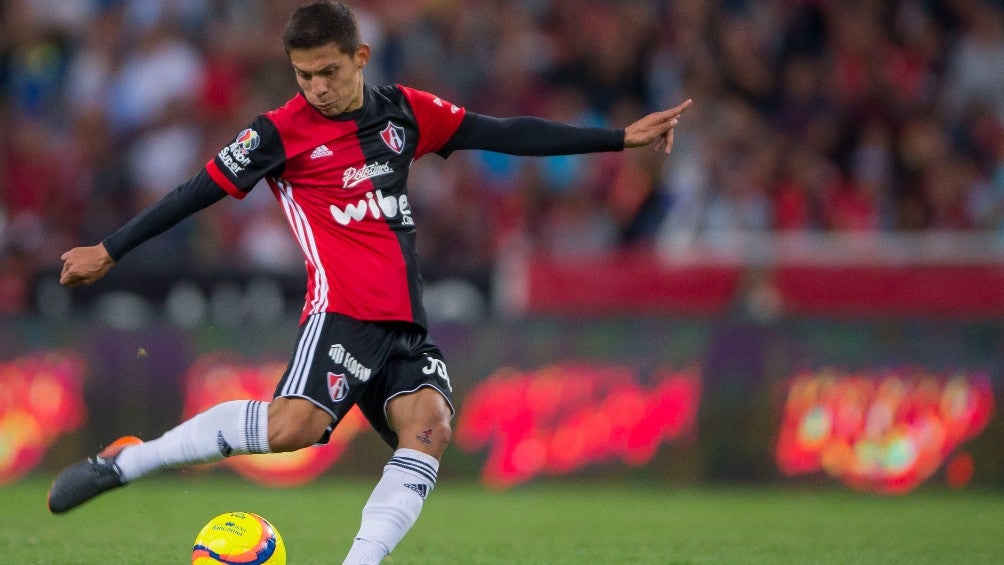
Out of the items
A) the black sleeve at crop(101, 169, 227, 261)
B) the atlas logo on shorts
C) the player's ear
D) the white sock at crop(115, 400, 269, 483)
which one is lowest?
the white sock at crop(115, 400, 269, 483)

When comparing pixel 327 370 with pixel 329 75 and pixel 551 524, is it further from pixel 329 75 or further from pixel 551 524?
pixel 551 524

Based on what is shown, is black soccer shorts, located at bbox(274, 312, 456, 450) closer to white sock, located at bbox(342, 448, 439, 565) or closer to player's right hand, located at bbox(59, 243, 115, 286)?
white sock, located at bbox(342, 448, 439, 565)

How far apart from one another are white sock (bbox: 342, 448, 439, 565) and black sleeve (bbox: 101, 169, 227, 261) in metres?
1.21

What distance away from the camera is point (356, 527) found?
27.4 feet

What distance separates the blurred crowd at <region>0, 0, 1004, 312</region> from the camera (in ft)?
39.3

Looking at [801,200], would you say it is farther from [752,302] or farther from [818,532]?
[818,532]

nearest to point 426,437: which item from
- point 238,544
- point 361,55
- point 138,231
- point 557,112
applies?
point 238,544

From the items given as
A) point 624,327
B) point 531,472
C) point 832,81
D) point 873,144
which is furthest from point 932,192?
point 531,472

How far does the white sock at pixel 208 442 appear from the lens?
→ 5332mm

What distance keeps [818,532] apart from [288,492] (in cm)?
397

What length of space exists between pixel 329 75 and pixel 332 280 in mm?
776

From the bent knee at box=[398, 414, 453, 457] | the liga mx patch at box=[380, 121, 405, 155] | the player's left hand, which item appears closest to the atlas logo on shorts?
the bent knee at box=[398, 414, 453, 457]

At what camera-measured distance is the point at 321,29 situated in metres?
5.34

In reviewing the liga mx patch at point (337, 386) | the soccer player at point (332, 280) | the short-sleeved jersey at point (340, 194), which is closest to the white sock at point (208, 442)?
the soccer player at point (332, 280)
